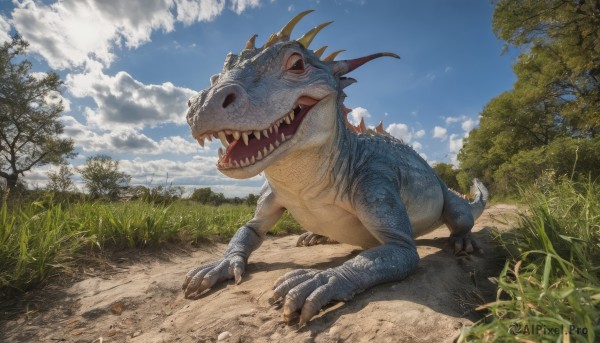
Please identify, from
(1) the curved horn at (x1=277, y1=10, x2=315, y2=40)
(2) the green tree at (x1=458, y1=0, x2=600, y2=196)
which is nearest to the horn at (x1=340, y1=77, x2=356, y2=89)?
(1) the curved horn at (x1=277, y1=10, x2=315, y2=40)

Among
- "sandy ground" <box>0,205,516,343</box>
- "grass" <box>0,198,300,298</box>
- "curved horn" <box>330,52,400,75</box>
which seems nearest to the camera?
"sandy ground" <box>0,205,516,343</box>

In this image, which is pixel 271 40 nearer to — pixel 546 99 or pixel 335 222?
pixel 335 222

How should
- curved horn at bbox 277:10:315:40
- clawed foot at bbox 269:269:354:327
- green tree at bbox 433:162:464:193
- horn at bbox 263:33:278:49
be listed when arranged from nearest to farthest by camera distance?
clawed foot at bbox 269:269:354:327
horn at bbox 263:33:278:49
curved horn at bbox 277:10:315:40
green tree at bbox 433:162:464:193

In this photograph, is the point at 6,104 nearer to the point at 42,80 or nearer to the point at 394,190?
the point at 42,80

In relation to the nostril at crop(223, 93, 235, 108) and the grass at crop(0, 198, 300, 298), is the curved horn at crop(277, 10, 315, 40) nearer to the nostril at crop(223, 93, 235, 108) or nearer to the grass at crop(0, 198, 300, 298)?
the nostril at crop(223, 93, 235, 108)

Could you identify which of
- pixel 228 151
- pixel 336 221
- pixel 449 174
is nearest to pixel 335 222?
pixel 336 221

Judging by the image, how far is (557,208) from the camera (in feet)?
9.59

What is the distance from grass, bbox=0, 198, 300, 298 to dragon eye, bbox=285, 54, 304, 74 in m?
2.81

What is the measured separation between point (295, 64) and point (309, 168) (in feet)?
2.45

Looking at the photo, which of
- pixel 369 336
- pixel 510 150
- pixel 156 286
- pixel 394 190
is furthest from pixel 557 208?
pixel 510 150

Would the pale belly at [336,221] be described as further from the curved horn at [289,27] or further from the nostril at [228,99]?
the curved horn at [289,27]

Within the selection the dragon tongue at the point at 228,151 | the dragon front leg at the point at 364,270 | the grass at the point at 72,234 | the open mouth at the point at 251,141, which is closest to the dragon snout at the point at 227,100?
the open mouth at the point at 251,141

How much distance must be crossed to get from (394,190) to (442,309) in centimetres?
109

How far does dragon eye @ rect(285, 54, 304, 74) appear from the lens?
2.45m
